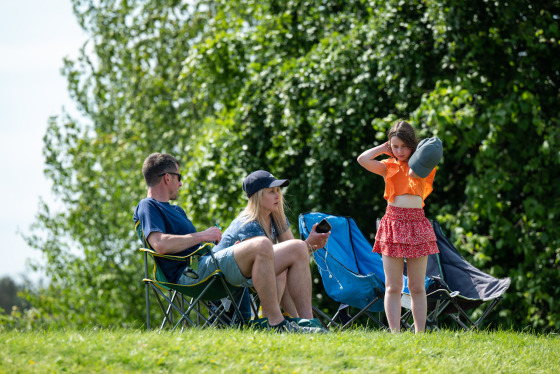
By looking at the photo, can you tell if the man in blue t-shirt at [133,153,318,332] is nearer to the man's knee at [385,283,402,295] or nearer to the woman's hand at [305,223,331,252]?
the woman's hand at [305,223,331,252]

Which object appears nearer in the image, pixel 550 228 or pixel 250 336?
pixel 250 336

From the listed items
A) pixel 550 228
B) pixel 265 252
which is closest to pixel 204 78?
pixel 550 228

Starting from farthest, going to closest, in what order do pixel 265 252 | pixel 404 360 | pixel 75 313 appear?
pixel 75 313 → pixel 265 252 → pixel 404 360

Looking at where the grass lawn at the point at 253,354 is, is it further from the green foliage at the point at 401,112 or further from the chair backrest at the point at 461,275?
the green foliage at the point at 401,112

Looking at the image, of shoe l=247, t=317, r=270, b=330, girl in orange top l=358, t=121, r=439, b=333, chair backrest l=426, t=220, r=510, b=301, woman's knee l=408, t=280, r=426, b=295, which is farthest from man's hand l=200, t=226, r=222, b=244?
chair backrest l=426, t=220, r=510, b=301

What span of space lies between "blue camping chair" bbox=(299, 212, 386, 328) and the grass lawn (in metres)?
0.70

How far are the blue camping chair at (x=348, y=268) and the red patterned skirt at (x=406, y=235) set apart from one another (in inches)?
14.7

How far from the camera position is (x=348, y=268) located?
4.44 meters

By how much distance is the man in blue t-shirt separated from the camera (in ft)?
11.6

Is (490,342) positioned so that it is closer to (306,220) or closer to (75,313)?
(306,220)

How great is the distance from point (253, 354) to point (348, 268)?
170 centimetres

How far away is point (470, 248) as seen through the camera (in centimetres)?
621

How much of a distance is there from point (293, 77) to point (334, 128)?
0.74m

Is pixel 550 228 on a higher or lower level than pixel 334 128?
lower
